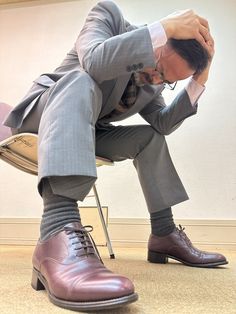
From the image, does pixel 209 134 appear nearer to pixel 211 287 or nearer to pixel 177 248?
pixel 177 248

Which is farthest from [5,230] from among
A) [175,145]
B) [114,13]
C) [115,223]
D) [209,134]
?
[114,13]

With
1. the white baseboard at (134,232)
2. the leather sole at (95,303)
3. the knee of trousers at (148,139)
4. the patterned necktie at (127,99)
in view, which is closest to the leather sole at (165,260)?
the knee of trousers at (148,139)

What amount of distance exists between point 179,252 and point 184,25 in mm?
610

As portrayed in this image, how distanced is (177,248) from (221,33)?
1.46 metres

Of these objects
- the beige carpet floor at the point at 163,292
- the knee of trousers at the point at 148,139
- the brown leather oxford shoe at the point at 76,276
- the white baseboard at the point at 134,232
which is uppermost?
the brown leather oxford shoe at the point at 76,276

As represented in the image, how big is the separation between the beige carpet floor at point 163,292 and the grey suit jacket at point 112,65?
40 centimetres

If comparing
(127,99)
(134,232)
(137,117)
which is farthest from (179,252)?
(137,117)

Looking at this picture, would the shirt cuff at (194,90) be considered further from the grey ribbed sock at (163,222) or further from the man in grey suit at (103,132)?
the grey ribbed sock at (163,222)

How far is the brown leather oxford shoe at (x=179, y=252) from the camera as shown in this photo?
1000mm

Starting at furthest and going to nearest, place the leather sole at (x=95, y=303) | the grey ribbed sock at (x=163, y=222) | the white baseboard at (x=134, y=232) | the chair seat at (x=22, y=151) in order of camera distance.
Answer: the white baseboard at (x=134, y=232) < the grey ribbed sock at (x=163, y=222) < the chair seat at (x=22, y=151) < the leather sole at (x=95, y=303)

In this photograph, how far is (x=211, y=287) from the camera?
73 cm

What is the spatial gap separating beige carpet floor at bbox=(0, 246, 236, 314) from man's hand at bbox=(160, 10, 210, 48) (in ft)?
1.68

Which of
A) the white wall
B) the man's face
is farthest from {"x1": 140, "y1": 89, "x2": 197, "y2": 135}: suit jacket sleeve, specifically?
the white wall

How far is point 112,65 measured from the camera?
0.71m
